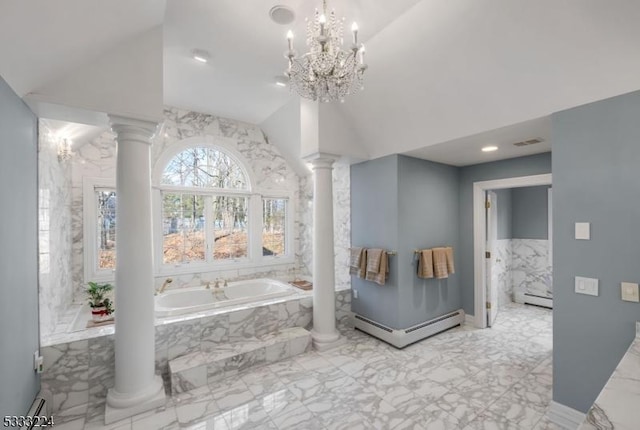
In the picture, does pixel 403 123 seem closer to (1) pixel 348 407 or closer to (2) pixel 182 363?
(1) pixel 348 407

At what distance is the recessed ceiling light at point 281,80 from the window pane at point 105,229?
2.71 m

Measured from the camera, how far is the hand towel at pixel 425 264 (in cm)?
352

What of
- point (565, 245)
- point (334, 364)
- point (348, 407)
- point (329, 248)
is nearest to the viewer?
point (565, 245)

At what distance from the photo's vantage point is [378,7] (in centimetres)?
213

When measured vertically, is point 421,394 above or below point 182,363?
below

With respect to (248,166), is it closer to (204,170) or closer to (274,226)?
(204,170)

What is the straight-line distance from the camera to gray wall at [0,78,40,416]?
1679 mm

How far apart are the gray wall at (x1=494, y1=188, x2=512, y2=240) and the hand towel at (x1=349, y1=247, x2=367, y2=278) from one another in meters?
2.68

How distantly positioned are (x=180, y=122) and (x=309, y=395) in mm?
3986

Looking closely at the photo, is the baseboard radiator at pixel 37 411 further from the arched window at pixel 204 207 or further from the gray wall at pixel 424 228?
the gray wall at pixel 424 228

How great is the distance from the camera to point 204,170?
180 inches

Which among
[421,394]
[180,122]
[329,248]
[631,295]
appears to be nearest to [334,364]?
[421,394]

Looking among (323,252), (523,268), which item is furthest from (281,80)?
(523,268)

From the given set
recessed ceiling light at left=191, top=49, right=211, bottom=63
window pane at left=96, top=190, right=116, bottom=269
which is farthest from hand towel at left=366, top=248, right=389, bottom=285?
window pane at left=96, top=190, right=116, bottom=269
